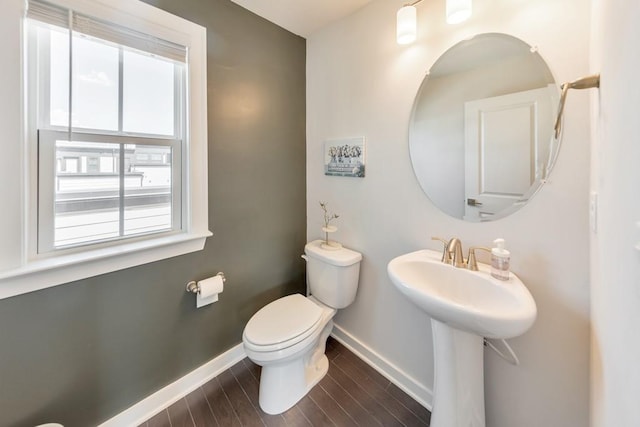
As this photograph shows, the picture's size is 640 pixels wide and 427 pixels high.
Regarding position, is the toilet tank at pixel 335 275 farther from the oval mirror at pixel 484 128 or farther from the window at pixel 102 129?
the window at pixel 102 129

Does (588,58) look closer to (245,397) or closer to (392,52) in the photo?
(392,52)

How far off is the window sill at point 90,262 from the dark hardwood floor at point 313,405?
0.87 m

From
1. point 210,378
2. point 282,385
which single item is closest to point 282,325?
point 282,385

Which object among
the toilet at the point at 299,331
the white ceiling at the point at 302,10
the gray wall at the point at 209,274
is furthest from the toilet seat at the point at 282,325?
the white ceiling at the point at 302,10

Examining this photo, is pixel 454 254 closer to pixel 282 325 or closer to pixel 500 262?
pixel 500 262

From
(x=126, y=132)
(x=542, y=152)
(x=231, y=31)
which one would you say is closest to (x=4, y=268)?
(x=126, y=132)

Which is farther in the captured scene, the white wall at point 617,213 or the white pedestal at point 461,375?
the white pedestal at point 461,375

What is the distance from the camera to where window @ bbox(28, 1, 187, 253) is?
1.08m

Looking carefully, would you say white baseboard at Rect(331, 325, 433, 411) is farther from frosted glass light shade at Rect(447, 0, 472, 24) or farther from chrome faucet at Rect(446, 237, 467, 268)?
frosted glass light shade at Rect(447, 0, 472, 24)

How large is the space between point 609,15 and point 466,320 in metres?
0.93

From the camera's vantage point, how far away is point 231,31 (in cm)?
160

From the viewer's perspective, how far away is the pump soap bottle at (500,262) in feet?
3.36

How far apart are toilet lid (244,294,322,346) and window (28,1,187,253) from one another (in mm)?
757

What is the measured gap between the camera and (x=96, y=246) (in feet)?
4.06
